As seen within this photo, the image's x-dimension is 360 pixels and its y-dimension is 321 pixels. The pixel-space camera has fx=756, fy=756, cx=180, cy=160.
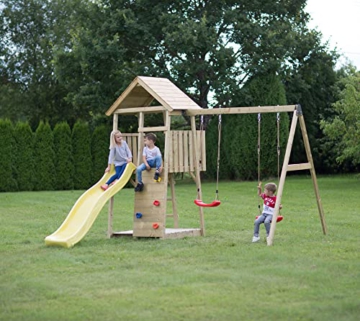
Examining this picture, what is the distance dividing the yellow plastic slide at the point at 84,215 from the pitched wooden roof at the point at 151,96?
1219 millimetres

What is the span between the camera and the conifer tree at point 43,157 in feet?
91.6

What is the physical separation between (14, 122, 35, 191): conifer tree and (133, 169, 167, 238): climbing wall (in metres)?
15.5

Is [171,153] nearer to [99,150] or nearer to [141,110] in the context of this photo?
[141,110]

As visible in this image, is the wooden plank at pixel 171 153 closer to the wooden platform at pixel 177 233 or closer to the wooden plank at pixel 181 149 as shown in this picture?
the wooden plank at pixel 181 149

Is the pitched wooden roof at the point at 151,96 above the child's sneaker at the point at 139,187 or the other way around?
above

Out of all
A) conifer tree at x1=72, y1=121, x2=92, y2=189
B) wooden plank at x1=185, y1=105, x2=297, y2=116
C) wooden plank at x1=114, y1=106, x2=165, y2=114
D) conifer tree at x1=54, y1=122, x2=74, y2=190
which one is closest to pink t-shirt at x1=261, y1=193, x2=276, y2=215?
wooden plank at x1=185, y1=105, x2=297, y2=116

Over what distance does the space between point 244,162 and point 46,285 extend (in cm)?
2226

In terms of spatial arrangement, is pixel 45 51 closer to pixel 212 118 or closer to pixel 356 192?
pixel 212 118

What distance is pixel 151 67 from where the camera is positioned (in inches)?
1171

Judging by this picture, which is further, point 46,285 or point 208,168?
point 208,168

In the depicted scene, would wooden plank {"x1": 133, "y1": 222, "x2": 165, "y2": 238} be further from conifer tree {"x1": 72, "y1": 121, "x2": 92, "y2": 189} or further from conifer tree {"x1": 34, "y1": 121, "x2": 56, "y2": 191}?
conifer tree {"x1": 72, "y1": 121, "x2": 92, "y2": 189}

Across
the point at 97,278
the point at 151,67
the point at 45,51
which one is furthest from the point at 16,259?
the point at 45,51

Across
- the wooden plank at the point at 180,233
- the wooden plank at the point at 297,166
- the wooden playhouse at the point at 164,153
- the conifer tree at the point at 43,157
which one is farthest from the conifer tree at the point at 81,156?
the wooden plank at the point at 297,166

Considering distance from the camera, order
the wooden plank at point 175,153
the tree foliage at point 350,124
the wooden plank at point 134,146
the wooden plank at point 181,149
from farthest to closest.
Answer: the tree foliage at point 350,124
the wooden plank at point 134,146
the wooden plank at point 181,149
the wooden plank at point 175,153
